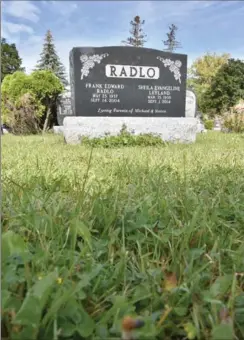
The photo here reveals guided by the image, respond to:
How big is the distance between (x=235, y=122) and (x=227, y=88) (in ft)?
54.4

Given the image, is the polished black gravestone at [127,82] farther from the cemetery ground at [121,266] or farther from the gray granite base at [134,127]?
the cemetery ground at [121,266]

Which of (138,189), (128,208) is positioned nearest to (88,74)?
(138,189)

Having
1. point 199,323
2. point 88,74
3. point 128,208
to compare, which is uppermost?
point 88,74

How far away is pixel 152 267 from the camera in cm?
85

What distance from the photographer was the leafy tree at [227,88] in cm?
2369

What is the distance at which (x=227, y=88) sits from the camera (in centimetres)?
2475

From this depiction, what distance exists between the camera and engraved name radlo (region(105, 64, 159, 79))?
555cm

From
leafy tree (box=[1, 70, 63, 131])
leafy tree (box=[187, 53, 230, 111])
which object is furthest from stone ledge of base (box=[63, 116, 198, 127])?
leafy tree (box=[187, 53, 230, 111])

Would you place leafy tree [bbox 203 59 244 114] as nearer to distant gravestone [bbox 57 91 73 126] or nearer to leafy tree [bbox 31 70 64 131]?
distant gravestone [bbox 57 91 73 126]

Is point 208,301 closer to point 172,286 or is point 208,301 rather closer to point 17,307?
point 172,286

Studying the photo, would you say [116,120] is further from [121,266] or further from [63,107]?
[63,107]

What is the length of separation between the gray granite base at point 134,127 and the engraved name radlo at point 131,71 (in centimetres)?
75

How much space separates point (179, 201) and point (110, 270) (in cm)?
60

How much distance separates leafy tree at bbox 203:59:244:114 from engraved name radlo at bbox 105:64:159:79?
18.2 metres
